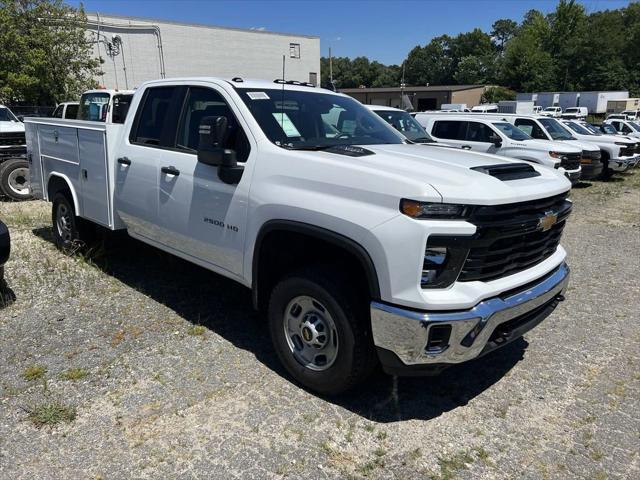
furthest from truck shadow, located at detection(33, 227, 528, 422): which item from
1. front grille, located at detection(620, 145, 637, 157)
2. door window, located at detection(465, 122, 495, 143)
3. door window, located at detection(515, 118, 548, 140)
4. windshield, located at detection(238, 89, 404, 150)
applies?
front grille, located at detection(620, 145, 637, 157)

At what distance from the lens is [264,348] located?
13.4 feet

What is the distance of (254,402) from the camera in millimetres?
3355

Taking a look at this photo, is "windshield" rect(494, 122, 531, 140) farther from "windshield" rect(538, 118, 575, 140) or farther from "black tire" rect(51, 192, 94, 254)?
"black tire" rect(51, 192, 94, 254)

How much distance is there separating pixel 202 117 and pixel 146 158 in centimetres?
72

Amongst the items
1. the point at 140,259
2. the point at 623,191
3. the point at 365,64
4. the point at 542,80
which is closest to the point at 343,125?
the point at 140,259

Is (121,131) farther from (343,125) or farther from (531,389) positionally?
(531,389)

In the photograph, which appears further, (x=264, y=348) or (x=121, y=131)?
(x=121, y=131)

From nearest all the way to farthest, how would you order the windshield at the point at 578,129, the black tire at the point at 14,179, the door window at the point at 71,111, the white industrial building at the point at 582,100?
the black tire at the point at 14,179
the door window at the point at 71,111
the windshield at the point at 578,129
the white industrial building at the point at 582,100

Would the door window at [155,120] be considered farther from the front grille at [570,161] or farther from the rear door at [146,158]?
the front grille at [570,161]

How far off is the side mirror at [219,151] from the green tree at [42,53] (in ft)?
70.9

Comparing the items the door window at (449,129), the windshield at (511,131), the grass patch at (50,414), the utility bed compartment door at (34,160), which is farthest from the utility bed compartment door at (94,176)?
the windshield at (511,131)

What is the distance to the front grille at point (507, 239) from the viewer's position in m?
2.79

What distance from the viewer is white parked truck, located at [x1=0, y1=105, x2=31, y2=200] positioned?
32.4 feet

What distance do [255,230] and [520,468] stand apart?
2144 mm
